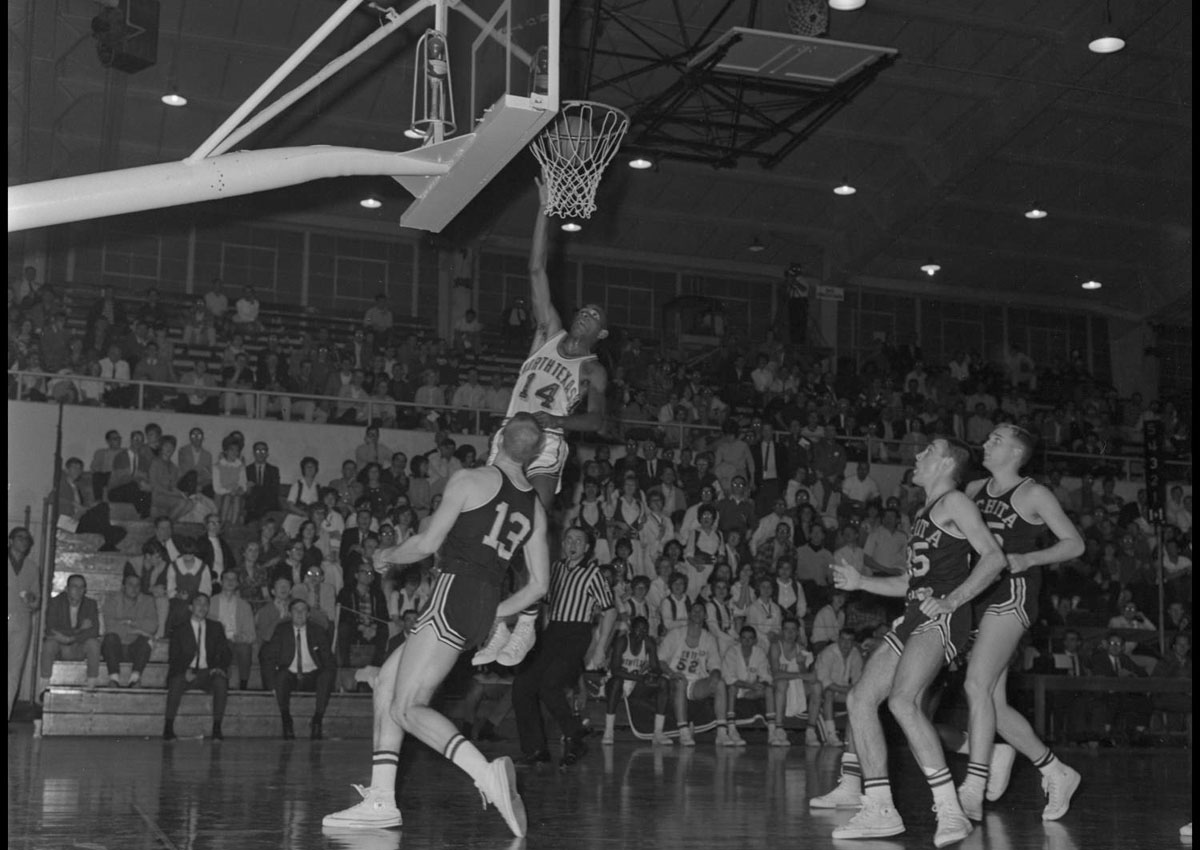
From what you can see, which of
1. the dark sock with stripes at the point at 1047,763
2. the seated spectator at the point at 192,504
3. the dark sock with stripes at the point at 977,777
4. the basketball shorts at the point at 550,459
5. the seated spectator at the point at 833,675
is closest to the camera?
the dark sock with stripes at the point at 977,777

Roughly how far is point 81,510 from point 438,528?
11.7 meters

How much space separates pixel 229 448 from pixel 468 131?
420 inches

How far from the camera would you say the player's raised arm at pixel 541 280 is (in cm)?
832

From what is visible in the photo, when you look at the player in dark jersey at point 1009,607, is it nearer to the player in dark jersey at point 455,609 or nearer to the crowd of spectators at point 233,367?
the player in dark jersey at point 455,609

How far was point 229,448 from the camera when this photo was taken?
659 inches

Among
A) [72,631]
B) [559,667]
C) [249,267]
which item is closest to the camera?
[559,667]

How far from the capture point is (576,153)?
8.78 metres

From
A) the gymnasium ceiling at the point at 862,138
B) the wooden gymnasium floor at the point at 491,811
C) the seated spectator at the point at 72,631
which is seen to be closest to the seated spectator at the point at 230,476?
the seated spectator at the point at 72,631

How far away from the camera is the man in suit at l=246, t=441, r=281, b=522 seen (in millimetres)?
16250

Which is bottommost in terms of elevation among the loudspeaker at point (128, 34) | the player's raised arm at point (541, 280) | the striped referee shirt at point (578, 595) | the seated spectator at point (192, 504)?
the striped referee shirt at point (578, 595)

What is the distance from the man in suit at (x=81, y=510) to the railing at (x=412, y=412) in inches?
56.7

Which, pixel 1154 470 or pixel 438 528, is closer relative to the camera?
pixel 438 528

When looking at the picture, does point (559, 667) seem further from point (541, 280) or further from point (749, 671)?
point (749, 671)

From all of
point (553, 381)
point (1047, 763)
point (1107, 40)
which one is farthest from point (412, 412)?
point (1047, 763)
